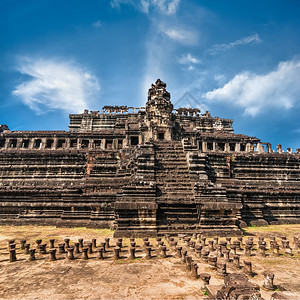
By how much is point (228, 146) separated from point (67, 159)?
2640 centimetres

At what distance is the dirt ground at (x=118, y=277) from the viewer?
461cm

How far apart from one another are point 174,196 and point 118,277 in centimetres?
663

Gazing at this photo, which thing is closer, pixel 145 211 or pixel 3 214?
pixel 145 211

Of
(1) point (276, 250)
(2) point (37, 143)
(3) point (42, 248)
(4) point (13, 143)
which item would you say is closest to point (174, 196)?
(1) point (276, 250)

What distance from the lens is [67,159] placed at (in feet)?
59.9

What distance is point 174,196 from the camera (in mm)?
11695

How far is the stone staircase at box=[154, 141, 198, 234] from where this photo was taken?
10789 millimetres

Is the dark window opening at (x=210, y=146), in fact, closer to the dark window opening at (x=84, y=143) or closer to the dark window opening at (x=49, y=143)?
the dark window opening at (x=84, y=143)

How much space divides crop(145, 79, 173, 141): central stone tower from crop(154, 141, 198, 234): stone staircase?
12.5m

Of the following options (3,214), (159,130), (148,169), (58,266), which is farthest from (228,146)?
(58,266)

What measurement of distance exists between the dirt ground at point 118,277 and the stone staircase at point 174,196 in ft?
10.3

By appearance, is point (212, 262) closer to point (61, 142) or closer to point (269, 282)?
point (269, 282)

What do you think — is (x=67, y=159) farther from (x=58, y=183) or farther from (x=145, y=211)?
(x=145, y=211)

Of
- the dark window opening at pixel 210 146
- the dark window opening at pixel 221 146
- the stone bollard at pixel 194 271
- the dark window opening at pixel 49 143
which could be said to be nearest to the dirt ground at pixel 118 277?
the stone bollard at pixel 194 271
